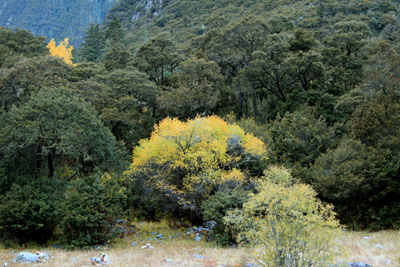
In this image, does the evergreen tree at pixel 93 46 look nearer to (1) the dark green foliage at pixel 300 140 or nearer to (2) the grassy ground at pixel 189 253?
(1) the dark green foliage at pixel 300 140

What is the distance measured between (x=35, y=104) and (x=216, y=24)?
32293 millimetres

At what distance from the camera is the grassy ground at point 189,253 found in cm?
1236

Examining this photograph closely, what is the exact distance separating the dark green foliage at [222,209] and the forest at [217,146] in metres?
0.09

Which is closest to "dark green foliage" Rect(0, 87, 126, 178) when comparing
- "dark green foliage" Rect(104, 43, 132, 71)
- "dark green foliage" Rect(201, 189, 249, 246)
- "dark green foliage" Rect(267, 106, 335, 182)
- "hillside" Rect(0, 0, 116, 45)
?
"dark green foliage" Rect(201, 189, 249, 246)

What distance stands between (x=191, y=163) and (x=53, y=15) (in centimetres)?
17428

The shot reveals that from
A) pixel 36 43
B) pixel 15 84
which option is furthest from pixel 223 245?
pixel 36 43

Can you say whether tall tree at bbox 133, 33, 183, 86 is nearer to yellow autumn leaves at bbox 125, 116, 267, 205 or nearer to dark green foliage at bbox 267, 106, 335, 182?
yellow autumn leaves at bbox 125, 116, 267, 205

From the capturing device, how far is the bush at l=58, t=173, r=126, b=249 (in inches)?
656

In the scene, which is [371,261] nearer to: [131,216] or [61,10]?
[131,216]

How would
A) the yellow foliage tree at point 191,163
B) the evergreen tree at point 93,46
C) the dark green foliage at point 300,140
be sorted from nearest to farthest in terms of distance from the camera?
the yellow foliage tree at point 191,163 → the dark green foliage at point 300,140 → the evergreen tree at point 93,46

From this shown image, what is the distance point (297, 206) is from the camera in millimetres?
9680

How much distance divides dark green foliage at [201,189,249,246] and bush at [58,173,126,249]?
20.1 ft

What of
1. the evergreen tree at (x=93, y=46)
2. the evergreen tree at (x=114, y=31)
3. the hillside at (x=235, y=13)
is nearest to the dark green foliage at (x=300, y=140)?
the hillside at (x=235, y=13)

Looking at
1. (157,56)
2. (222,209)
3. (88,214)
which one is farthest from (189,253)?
(157,56)
